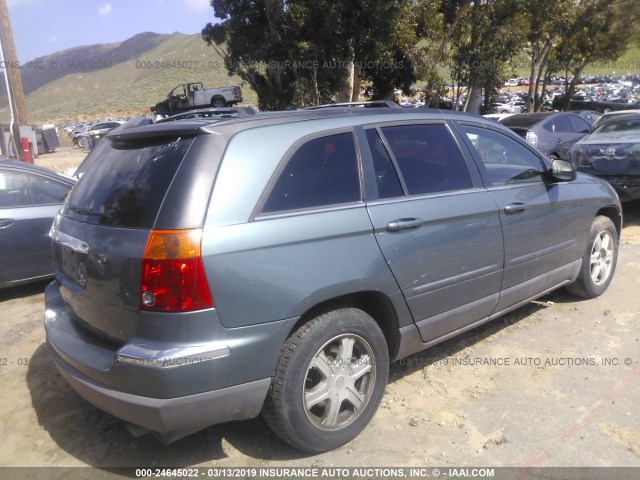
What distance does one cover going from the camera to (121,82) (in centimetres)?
10200

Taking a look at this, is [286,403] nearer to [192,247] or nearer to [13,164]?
[192,247]

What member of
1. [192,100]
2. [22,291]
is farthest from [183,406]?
[192,100]

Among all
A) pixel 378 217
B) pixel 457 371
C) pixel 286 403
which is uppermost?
pixel 378 217

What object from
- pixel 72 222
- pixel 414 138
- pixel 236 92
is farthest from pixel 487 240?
pixel 236 92

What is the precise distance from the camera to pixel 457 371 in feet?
12.5

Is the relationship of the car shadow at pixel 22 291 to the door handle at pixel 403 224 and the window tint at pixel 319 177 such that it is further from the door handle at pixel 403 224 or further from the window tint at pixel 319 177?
the door handle at pixel 403 224

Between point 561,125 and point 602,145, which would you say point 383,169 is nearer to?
point 602,145

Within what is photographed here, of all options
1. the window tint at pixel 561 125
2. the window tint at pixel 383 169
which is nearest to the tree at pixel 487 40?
the window tint at pixel 561 125

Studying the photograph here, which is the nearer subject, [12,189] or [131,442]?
[131,442]

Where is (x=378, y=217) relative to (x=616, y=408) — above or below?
above

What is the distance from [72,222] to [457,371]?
104 inches

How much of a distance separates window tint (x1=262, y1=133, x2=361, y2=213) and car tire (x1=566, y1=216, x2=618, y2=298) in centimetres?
273

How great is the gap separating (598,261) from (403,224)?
2.78 meters

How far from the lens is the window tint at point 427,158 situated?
3316mm
